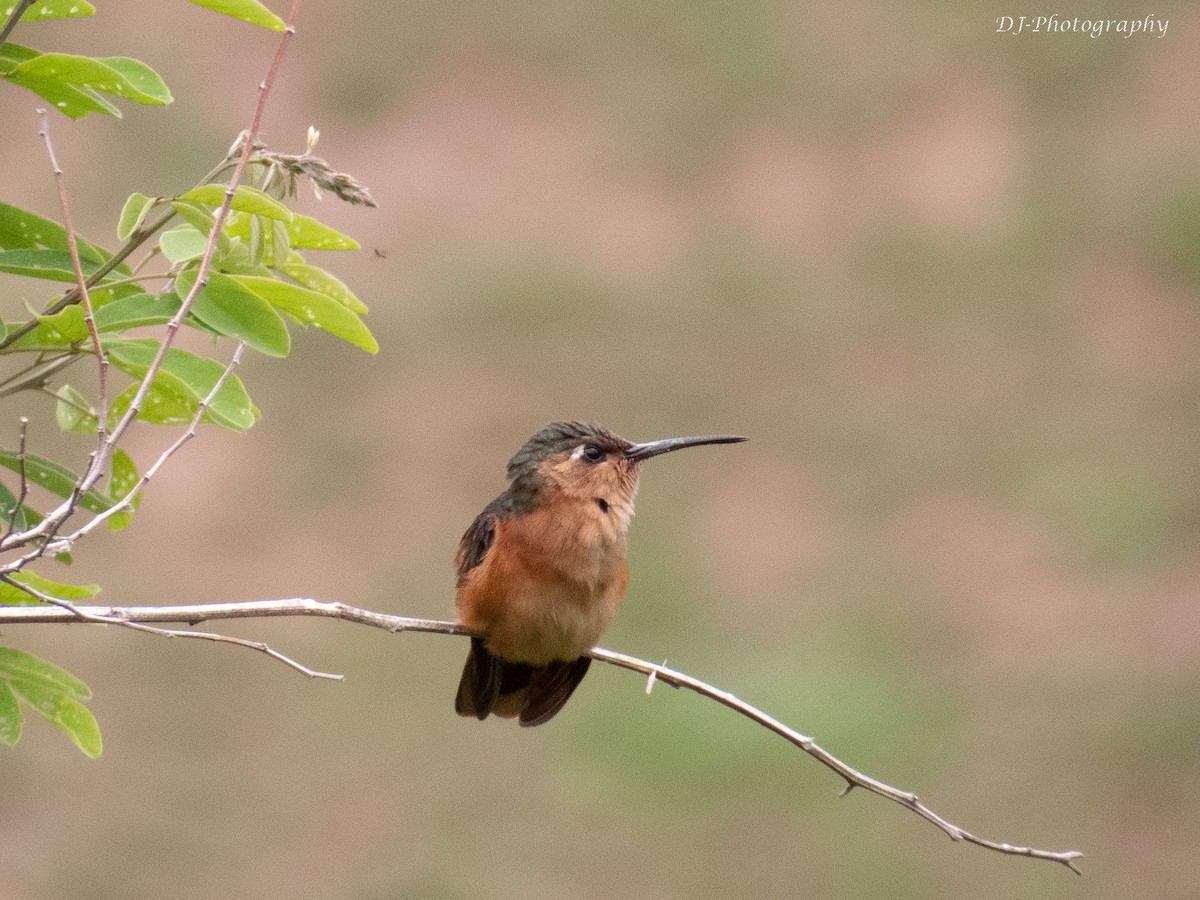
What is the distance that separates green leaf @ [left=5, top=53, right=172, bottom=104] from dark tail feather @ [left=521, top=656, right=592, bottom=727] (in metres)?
2.23

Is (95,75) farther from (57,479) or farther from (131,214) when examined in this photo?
(57,479)

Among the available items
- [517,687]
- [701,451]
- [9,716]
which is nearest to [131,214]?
[9,716]

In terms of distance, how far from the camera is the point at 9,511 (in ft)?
9.21

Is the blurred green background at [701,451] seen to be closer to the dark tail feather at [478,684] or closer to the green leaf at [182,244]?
the dark tail feather at [478,684]

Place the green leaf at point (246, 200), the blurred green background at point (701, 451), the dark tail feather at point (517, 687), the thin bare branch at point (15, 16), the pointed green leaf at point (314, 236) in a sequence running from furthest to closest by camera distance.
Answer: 1. the blurred green background at point (701, 451)
2. the dark tail feather at point (517, 687)
3. the pointed green leaf at point (314, 236)
4. the green leaf at point (246, 200)
5. the thin bare branch at point (15, 16)

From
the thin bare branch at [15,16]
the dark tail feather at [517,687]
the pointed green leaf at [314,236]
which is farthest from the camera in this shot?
the dark tail feather at [517,687]

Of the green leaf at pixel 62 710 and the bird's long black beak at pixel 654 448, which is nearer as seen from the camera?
the green leaf at pixel 62 710

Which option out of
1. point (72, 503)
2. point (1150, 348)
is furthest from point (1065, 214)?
point (72, 503)

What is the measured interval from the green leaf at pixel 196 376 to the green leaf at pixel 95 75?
41 centimetres

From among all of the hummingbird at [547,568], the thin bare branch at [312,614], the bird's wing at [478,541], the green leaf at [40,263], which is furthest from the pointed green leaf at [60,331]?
the bird's wing at [478,541]

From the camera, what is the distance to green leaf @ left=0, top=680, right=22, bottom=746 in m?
2.71

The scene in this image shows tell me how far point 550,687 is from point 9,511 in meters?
2.02

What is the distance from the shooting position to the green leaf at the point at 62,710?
2783 mm

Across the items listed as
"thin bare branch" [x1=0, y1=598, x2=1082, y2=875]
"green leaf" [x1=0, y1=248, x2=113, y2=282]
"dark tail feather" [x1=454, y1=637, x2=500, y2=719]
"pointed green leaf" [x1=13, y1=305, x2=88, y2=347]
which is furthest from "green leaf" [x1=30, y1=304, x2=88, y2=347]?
"dark tail feather" [x1=454, y1=637, x2=500, y2=719]
